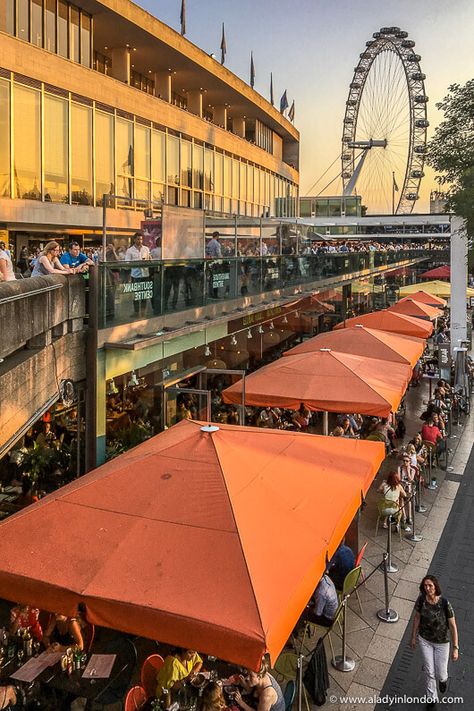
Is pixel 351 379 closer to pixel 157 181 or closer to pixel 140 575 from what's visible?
pixel 140 575

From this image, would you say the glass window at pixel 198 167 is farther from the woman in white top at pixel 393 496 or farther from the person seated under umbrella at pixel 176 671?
the person seated under umbrella at pixel 176 671

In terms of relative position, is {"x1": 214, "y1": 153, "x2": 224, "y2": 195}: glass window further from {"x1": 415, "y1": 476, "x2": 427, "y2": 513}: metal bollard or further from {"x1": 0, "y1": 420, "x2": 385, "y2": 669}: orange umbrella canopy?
{"x1": 0, "y1": 420, "x2": 385, "y2": 669}: orange umbrella canopy

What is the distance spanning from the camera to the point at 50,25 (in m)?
25.1

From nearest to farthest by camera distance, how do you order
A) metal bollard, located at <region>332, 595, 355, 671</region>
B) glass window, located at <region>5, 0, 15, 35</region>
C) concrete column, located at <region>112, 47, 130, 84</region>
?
metal bollard, located at <region>332, 595, 355, 671</region>
glass window, located at <region>5, 0, 15, 35</region>
concrete column, located at <region>112, 47, 130, 84</region>

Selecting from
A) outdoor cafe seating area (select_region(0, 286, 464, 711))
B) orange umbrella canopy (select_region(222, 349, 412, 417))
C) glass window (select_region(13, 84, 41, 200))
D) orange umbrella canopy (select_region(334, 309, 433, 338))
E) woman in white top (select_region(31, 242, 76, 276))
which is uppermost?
glass window (select_region(13, 84, 41, 200))

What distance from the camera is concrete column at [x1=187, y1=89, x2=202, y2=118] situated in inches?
1620

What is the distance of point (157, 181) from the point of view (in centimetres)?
3253

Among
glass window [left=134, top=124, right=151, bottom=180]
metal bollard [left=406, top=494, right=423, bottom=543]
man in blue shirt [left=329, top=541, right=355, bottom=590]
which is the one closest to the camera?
man in blue shirt [left=329, top=541, right=355, bottom=590]

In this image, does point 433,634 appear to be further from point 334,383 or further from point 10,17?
point 10,17

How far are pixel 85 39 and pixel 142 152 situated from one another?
5.41 metres

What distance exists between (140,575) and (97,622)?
488 millimetres

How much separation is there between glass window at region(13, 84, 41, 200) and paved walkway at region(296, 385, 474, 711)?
15901 millimetres

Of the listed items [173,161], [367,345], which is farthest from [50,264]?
[173,161]

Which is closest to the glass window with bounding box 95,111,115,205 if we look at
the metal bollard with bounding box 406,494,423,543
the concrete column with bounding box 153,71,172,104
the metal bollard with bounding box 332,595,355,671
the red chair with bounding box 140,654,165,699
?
the concrete column with bounding box 153,71,172,104
